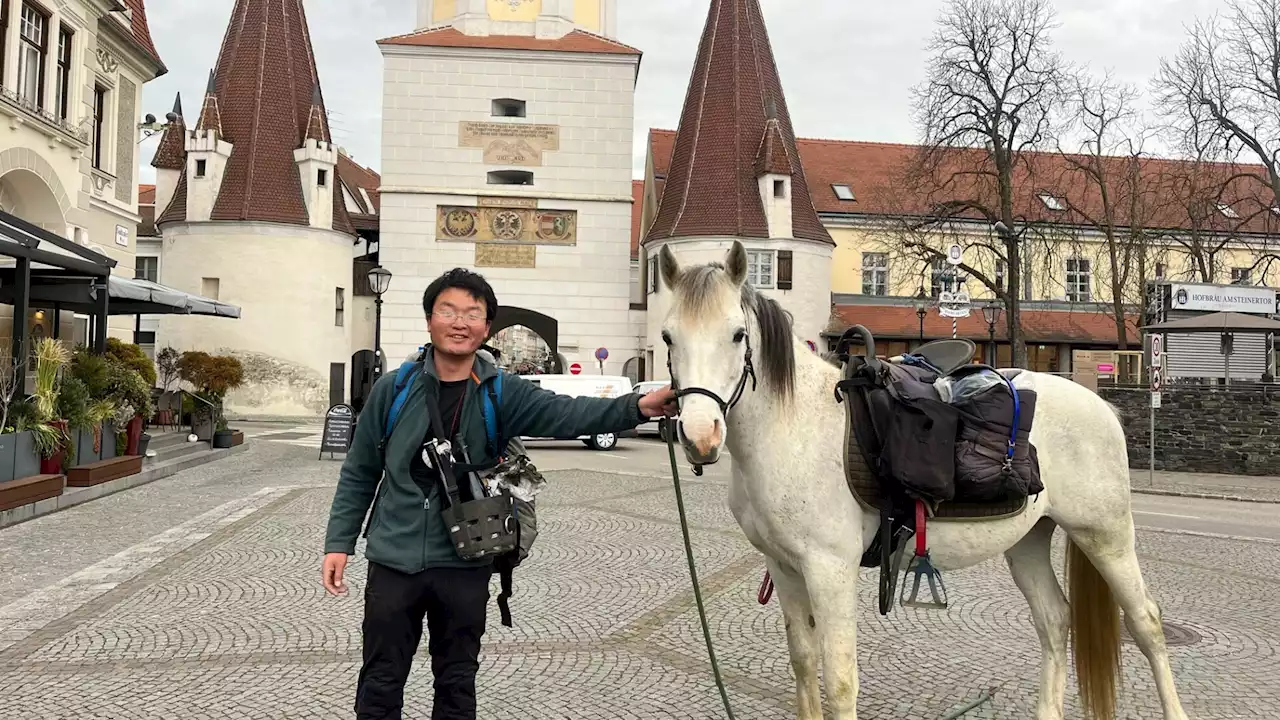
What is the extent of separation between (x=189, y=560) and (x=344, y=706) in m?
4.19

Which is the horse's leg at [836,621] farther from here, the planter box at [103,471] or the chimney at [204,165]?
the chimney at [204,165]

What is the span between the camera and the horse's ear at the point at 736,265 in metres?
2.95

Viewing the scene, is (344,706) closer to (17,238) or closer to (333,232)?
(17,238)

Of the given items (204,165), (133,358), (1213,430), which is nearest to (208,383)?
(133,358)

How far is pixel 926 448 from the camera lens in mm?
3316

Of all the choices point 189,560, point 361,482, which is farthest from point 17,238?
point 361,482

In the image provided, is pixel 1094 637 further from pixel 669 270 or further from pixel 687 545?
pixel 669 270

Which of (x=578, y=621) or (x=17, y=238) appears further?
(x=17, y=238)

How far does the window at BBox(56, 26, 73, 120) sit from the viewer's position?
710 inches

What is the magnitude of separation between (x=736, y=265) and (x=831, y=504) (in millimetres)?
996

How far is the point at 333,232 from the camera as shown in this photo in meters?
33.5

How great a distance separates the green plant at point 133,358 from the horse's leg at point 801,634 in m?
15.1

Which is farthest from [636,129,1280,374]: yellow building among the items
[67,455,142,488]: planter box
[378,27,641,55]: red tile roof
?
[67,455,142,488]: planter box

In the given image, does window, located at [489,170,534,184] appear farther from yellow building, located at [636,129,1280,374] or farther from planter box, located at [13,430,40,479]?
planter box, located at [13,430,40,479]
